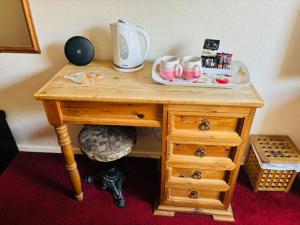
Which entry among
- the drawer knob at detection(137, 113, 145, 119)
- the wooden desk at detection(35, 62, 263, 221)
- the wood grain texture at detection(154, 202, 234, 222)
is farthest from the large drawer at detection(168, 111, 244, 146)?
the wood grain texture at detection(154, 202, 234, 222)

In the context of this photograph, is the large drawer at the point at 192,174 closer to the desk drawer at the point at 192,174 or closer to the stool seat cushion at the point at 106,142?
the desk drawer at the point at 192,174

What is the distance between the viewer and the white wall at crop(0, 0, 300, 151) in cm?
123

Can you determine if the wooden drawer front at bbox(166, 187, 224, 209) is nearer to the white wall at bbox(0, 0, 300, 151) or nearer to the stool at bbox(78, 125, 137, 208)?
the stool at bbox(78, 125, 137, 208)

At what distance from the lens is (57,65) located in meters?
1.47

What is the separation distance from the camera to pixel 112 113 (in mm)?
1114

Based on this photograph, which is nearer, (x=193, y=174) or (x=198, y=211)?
(x=193, y=174)

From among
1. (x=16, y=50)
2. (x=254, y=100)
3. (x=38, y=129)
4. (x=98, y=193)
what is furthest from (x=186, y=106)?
(x=38, y=129)

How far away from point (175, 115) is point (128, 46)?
43 cm

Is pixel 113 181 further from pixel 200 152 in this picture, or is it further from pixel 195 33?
pixel 195 33

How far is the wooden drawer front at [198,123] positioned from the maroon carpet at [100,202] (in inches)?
24.6

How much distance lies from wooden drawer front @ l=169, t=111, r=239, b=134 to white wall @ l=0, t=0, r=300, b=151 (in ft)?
1.52

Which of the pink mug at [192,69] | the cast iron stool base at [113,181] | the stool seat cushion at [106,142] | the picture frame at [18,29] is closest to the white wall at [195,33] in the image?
the picture frame at [18,29]

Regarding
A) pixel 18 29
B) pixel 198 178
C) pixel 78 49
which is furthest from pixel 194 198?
pixel 18 29

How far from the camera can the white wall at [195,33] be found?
48.3 inches
